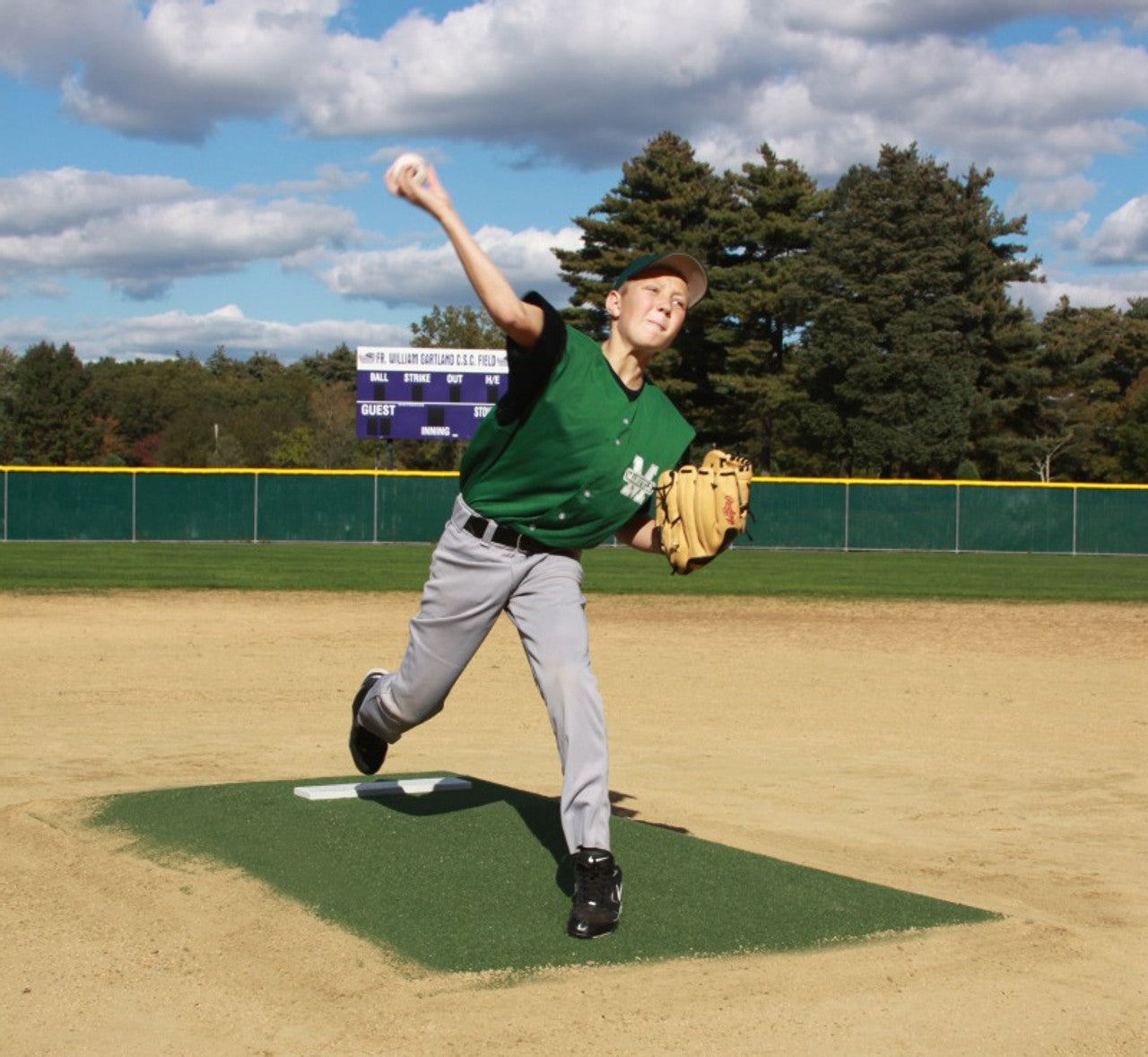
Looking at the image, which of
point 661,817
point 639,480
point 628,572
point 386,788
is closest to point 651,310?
point 639,480

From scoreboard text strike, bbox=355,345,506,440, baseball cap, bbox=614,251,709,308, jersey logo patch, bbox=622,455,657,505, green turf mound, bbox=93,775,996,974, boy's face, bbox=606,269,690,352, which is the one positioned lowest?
green turf mound, bbox=93,775,996,974

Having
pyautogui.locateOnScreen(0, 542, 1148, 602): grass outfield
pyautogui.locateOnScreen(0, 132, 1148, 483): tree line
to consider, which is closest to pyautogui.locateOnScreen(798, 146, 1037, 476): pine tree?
pyautogui.locateOnScreen(0, 132, 1148, 483): tree line

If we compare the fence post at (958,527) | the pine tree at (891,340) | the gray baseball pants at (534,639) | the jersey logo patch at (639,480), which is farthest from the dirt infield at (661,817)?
the pine tree at (891,340)

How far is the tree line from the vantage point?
46938 millimetres

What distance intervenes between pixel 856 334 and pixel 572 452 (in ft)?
145

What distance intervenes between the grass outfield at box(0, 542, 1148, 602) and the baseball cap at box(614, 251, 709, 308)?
43.7ft

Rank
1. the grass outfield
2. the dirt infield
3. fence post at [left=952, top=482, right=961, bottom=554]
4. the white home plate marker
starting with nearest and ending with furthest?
the dirt infield
the white home plate marker
the grass outfield
fence post at [left=952, top=482, right=961, bottom=554]

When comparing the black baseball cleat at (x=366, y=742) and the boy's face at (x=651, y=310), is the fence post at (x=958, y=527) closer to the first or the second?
the black baseball cleat at (x=366, y=742)

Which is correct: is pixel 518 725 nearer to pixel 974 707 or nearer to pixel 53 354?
pixel 974 707

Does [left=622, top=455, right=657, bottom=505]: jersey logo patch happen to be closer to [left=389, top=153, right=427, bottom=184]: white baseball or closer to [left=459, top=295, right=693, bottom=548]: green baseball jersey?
[left=459, top=295, right=693, bottom=548]: green baseball jersey

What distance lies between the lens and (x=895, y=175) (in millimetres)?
51594

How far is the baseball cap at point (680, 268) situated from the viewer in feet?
13.9

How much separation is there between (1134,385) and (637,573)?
46.6 metres

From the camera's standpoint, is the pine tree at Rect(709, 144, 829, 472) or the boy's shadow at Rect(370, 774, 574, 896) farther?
the pine tree at Rect(709, 144, 829, 472)
